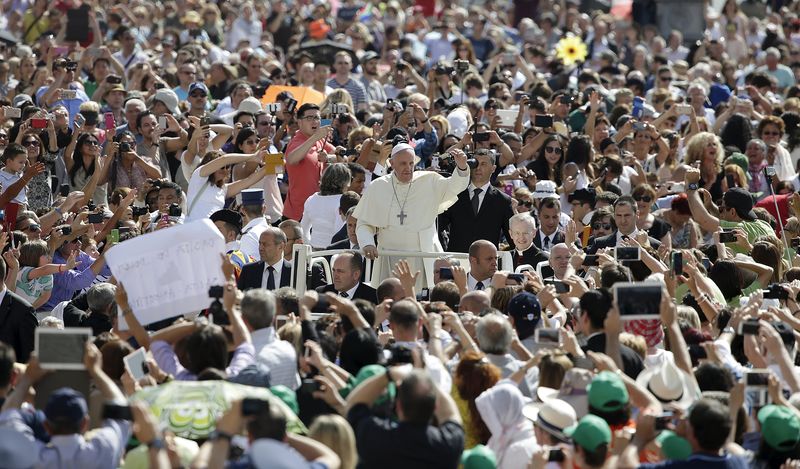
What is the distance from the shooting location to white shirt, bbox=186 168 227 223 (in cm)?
1316

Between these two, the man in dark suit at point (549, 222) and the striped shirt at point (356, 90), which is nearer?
the man in dark suit at point (549, 222)

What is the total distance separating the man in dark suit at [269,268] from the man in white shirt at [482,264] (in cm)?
126

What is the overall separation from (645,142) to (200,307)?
8375 millimetres

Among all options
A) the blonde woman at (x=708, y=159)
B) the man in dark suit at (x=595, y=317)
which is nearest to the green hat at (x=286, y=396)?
the man in dark suit at (x=595, y=317)

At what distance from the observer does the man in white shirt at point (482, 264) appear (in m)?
11.6

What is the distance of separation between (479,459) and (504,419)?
62cm

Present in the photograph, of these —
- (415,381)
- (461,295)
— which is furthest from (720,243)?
(415,381)

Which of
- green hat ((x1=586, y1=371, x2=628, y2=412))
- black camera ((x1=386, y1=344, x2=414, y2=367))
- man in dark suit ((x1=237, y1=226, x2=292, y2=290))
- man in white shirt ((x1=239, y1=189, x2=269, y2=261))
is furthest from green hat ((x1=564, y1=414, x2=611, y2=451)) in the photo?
man in white shirt ((x1=239, y1=189, x2=269, y2=261))

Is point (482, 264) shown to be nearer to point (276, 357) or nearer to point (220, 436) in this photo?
point (276, 357)

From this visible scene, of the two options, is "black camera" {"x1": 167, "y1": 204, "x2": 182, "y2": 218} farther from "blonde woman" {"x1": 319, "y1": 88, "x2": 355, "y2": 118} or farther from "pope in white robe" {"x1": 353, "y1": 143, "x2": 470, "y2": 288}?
"blonde woman" {"x1": 319, "y1": 88, "x2": 355, "y2": 118}

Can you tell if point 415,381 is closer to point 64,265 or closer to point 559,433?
point 559,433

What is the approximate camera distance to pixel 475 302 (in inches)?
385

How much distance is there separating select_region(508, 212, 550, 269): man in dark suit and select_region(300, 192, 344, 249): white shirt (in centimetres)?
155

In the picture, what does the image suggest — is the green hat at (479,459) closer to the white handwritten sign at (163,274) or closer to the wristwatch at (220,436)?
the wristwatch at (220,436)
